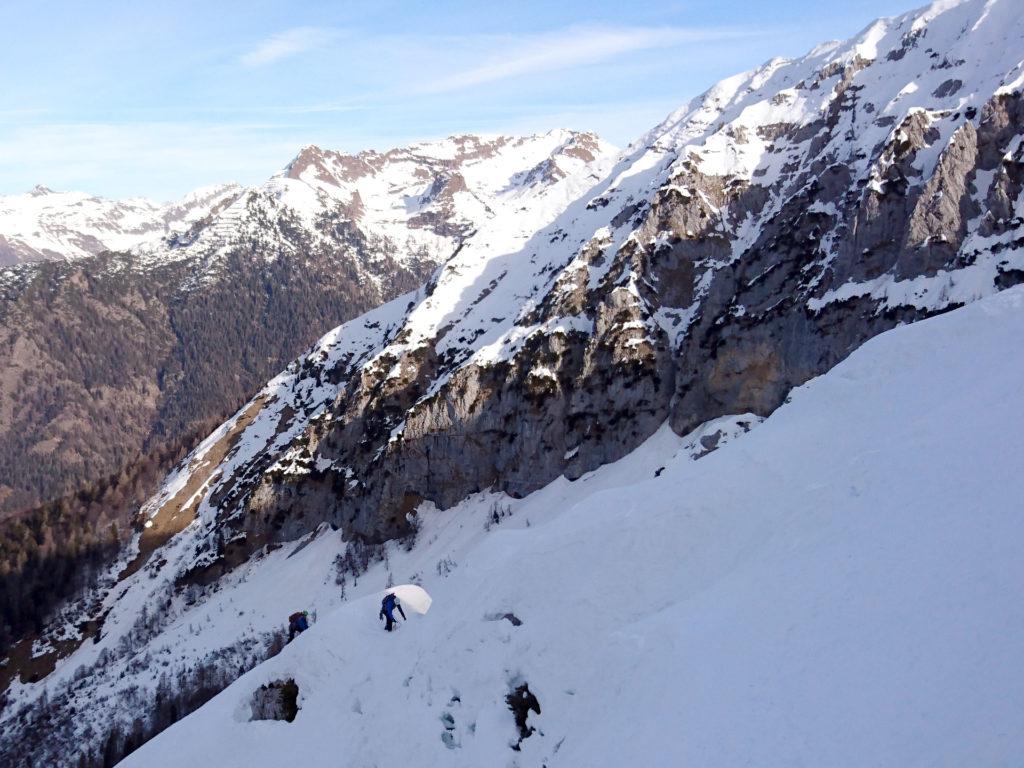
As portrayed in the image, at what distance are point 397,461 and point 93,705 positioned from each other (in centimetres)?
4636

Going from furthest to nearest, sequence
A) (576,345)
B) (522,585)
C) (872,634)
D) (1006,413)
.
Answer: (576,345) < (522,585) < (1006,413) < (872,634)

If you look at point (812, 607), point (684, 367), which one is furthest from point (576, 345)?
point (812, 607)

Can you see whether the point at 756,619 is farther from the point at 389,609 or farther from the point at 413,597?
the point at 413,597

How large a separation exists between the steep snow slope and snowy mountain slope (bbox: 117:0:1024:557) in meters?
55.9

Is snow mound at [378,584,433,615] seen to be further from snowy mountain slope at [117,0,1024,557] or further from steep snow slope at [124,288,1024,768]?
snowy mountain slope at [117,0,1024,557]

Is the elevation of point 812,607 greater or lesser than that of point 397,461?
greater

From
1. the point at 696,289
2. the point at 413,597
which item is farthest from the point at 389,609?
the point at 696,289

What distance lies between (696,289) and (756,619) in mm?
90290

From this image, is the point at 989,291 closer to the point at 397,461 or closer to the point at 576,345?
the point at 576,345

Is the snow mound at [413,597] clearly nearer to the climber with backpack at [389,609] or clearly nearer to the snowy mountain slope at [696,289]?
the climber with backpack at [389,609]

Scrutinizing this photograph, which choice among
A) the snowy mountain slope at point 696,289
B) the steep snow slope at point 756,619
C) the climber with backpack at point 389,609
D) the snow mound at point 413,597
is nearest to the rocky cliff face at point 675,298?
the snowy mountain slope at point 696,289

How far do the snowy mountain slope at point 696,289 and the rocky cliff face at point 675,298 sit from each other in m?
0.29

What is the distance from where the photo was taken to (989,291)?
73.9 m

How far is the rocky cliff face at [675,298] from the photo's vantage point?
85188 mm
